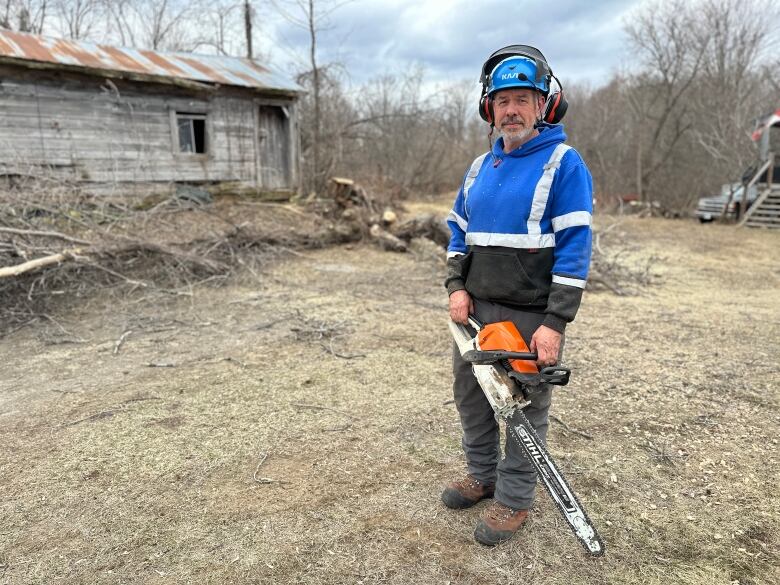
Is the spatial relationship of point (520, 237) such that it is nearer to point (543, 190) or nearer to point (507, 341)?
point (543, 190)

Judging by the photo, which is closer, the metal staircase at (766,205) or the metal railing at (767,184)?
the metal staircase at (766,205)

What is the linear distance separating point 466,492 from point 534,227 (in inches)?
53.8

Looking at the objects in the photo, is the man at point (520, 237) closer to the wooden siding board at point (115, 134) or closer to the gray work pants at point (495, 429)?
the gray work pants at point (495, 429)

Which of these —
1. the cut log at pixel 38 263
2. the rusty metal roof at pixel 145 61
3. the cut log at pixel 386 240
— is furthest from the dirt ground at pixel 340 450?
the rusty metal roof at pixel 145 61

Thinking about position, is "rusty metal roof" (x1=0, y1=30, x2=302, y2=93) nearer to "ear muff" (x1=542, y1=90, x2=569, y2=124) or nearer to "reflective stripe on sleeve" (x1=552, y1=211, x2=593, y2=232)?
"ear muff" (x1=542, y1=90, x2=569, y2=124)

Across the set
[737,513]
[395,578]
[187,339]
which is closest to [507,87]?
[395,578]

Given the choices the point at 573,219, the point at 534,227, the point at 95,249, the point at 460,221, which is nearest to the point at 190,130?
the point at 95,249

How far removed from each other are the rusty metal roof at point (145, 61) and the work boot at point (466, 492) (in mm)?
11606

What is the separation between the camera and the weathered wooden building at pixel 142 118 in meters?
10.4

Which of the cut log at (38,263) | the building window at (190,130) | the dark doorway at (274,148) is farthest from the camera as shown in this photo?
the dark doorway at (274,148)

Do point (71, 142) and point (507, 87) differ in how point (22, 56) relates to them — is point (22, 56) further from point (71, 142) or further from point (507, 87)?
point (507, 87)

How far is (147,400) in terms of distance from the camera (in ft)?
12.5

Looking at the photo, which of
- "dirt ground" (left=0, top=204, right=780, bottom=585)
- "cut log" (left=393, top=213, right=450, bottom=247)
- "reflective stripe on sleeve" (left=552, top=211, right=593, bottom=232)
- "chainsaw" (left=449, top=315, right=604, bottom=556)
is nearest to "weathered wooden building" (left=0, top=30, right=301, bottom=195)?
"cut log" (left=393, top=213, right=450, bottom=247)

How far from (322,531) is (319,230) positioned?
8035 millimetres
